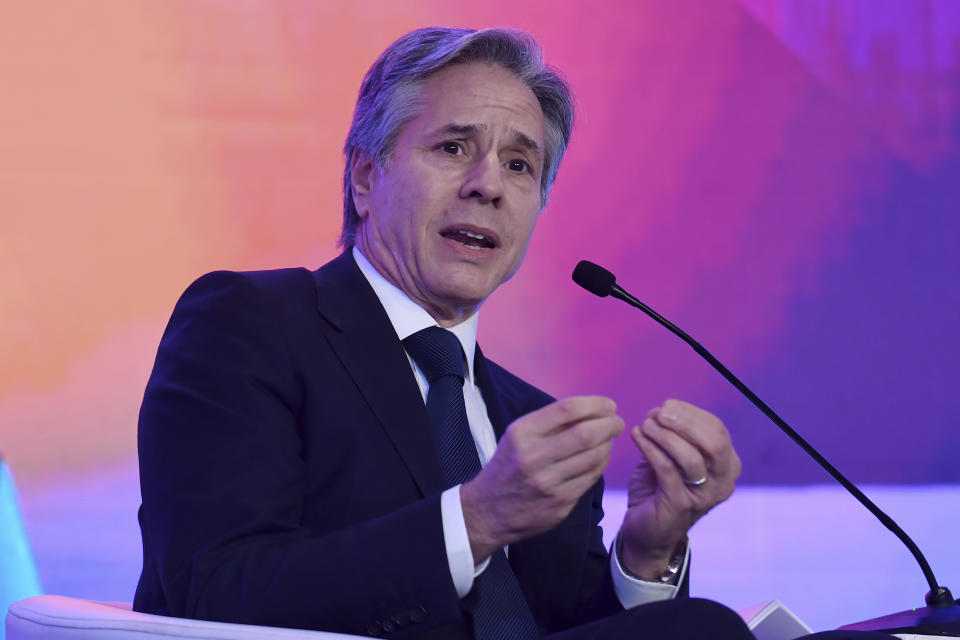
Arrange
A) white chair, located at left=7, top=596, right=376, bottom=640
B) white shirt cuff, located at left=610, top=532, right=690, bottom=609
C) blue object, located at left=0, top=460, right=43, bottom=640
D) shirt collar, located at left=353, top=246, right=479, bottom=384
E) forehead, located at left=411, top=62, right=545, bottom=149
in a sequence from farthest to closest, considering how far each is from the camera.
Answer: blue object, located at left=0, top=460, right=43, bottom=640 → forehead, located at left=411, top=62, right=545, bottom=149 → shirt collar, located at left=353, top=246, right=479, bottom=384 → white shirt cuff, located at left=610, top=532, right=690, bottom=609 → white chair, located at left=7, top=596, right=376, bottom=640

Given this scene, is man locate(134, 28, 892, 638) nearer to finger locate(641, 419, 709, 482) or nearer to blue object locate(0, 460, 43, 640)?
finger locate(641, 419, 709, 482)

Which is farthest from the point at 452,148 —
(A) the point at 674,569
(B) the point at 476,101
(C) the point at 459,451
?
(A) the point at 674,569

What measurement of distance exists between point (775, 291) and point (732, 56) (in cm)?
63

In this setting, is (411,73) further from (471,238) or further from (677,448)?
(677,448)

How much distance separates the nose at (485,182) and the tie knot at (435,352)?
9.2 inches

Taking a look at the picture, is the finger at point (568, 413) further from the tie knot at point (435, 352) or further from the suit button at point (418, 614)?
the tie knot at point (435, 352)

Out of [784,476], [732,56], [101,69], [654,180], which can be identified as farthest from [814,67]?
[101,69]

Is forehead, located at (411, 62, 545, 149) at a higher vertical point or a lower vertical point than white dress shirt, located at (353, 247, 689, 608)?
higher

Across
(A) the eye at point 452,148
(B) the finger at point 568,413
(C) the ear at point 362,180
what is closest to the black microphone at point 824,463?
(A) the eye at point 452,148

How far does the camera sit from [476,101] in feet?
5.09

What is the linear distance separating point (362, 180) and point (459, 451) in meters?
0.57

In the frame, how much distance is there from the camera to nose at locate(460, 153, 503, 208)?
1.50 m

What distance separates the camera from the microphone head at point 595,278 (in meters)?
1.50

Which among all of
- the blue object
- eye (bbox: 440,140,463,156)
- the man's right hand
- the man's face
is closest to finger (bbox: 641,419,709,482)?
the man's right hand
